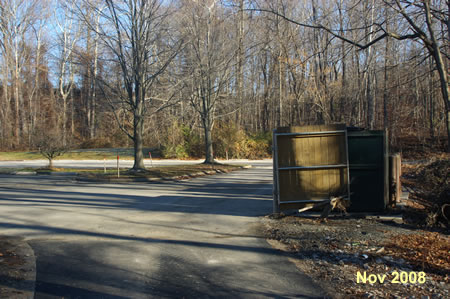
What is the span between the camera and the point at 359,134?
9398 mm

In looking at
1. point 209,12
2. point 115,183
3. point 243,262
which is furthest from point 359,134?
point 209,12

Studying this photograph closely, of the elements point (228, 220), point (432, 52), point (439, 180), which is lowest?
point (228, 220)

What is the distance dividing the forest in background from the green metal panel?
83.1 inches

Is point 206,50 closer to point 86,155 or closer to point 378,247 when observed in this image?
point 378,247

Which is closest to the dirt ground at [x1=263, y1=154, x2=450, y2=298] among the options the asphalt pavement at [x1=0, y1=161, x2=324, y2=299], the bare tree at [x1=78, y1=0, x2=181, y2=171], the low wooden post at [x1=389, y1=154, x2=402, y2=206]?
the low wooden post at [x1=389, y1=154, x2=402, y2=206]

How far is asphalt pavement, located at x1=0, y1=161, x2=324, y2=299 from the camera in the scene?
5.00 meters

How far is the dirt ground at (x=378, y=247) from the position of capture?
16.6 ft

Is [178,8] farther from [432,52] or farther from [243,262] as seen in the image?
[243,262]

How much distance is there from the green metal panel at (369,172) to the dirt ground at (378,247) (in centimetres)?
36

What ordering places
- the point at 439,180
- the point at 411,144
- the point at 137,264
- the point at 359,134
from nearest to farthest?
the point at 137,264
the point at 439,180
the point at 359,134
the point at 411,144

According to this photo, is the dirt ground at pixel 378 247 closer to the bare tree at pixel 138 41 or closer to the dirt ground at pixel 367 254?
the dirt ground at pixel 367 254

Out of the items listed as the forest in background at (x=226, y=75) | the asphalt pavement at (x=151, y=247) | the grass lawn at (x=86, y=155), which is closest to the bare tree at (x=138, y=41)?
the forest in background at (x=226, y=75)

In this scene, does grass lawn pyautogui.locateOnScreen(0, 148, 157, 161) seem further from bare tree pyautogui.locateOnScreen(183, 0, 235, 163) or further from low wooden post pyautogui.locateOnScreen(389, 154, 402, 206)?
low wooden post pyautogui.locateOnScreen(389, 154, 402, 206)

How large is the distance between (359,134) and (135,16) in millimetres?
15163
